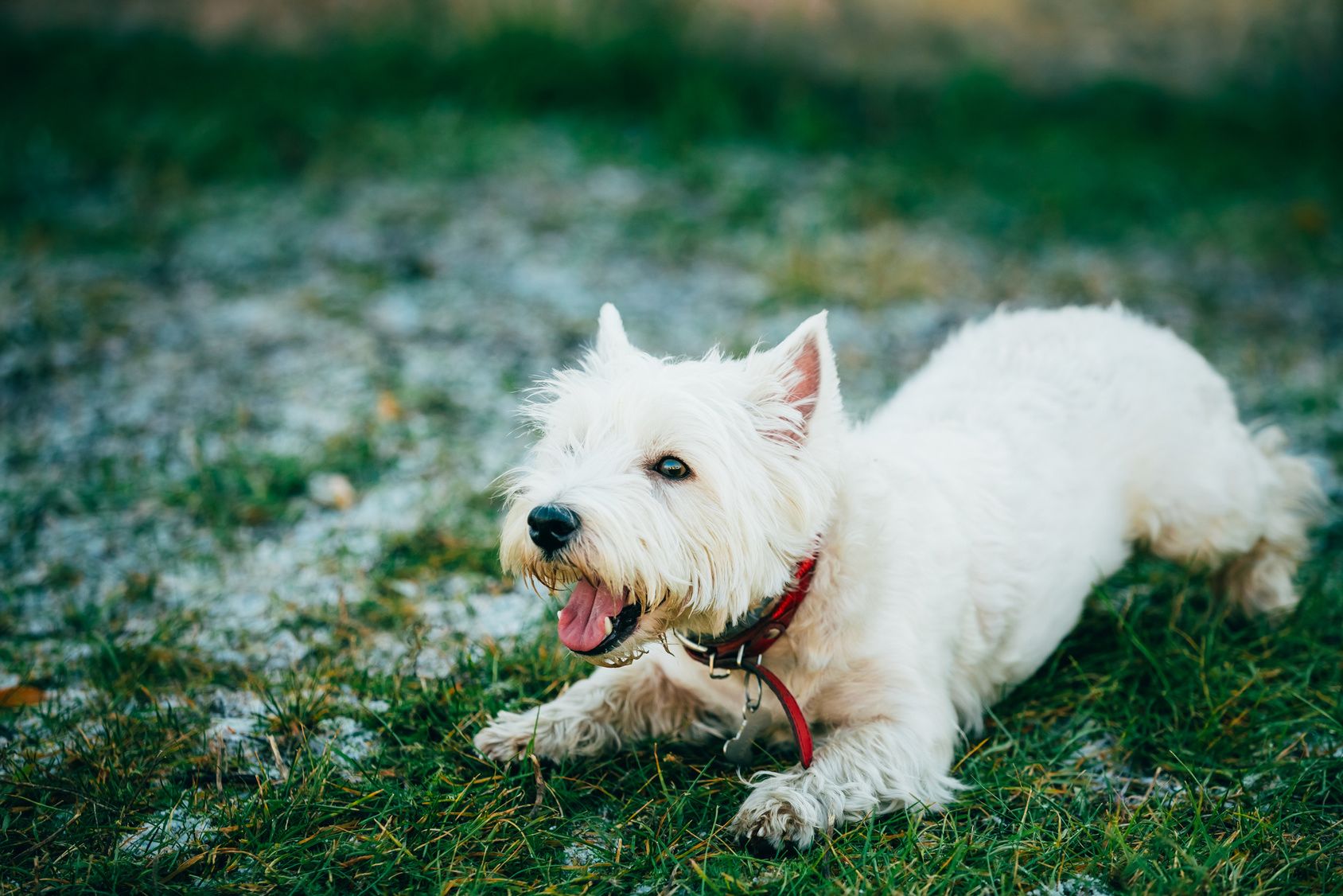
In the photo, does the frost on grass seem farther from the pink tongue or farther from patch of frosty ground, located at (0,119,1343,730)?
the pink tongue

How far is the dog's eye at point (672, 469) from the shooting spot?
2.58 metres

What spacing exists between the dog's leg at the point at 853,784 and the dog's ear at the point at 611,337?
123cm

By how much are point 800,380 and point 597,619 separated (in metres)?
0.82

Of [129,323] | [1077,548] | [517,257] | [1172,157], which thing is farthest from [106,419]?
[1172,157]

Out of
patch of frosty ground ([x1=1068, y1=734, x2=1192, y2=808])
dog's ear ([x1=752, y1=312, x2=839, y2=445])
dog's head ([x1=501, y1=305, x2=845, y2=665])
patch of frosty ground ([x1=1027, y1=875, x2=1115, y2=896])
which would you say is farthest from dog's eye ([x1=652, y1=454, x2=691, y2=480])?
patch of frosty ground ([x1=1068, y1=734, x2=1192, y2=808])

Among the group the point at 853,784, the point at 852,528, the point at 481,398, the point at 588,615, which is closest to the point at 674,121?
the point at 481,398

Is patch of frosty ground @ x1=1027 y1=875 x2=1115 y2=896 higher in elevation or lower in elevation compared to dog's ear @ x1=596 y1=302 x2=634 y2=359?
lower

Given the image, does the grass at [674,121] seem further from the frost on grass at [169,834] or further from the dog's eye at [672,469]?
the frost on grass at [169,834]

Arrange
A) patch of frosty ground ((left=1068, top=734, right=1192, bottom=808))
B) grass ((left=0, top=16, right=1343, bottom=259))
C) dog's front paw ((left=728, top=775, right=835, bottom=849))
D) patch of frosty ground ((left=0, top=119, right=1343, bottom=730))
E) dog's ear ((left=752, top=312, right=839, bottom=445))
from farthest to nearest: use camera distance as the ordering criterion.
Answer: grass ((left=0, top=16, right=1343, bottom=259)) < patch of frosty ground ((left=0, top=119, right=1343, bottom=730)) < patch of frosty ground ((left=1068, top=734, right=1192, bottom=808)) < dog's ear ((left=752, top=312, right=839, bottom=445)) < dog's front paw ((left=728, top=775, right=835, bottom=849))

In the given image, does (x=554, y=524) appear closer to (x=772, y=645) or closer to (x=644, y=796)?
(x=772, y=645)

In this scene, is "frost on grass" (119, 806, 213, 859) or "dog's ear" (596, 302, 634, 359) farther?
"dog's ear" (596, 302, 634, 359)

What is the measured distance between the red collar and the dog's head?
0.08m

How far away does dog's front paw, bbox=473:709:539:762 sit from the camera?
285 cm

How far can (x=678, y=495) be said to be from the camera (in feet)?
8.38
